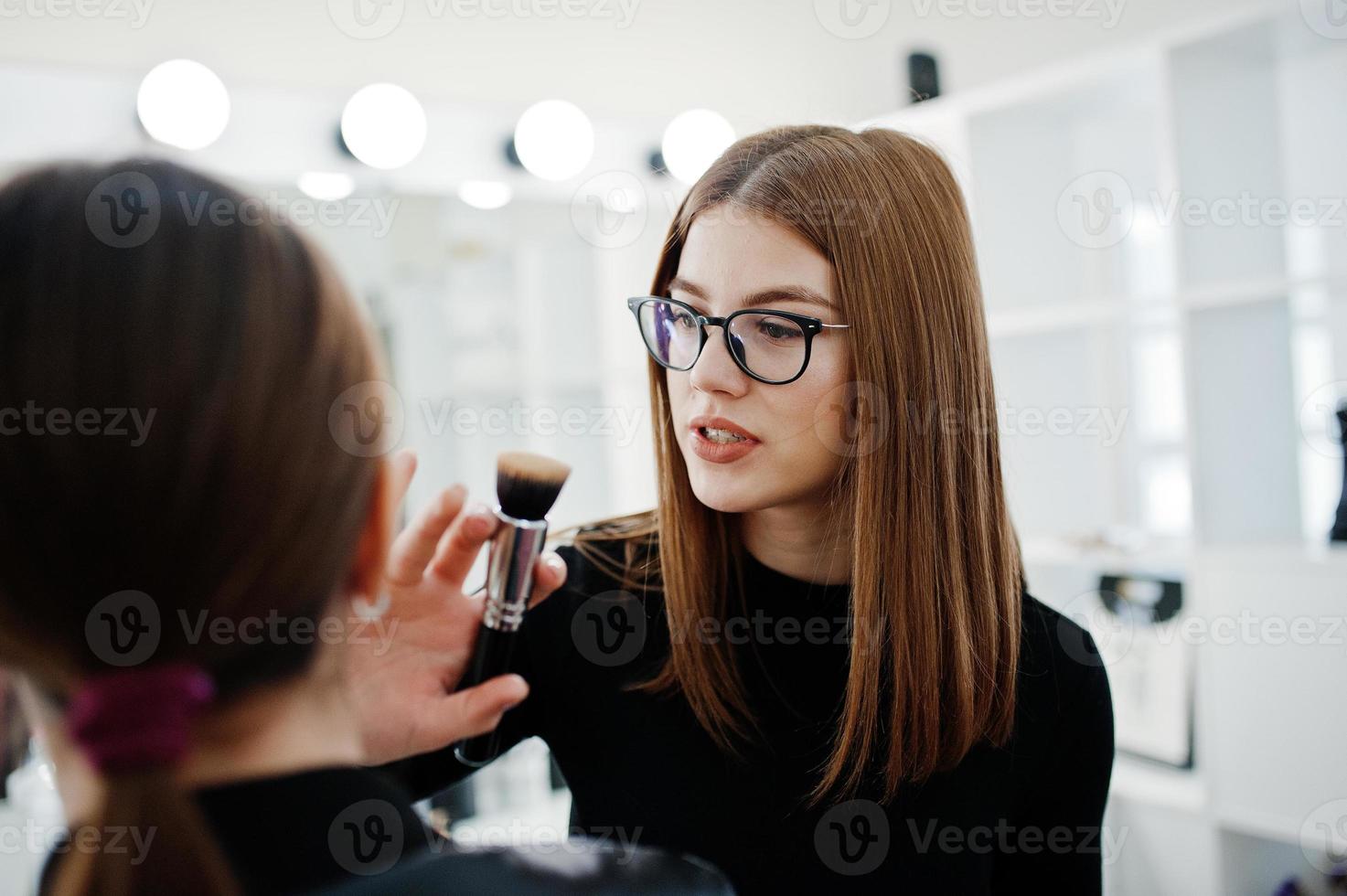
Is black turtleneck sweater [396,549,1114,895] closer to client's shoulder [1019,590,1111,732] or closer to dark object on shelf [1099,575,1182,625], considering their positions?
client's shoulder [1019,590,1111,732]

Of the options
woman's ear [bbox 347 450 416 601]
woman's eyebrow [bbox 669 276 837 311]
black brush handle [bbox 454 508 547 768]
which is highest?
woman's eyebrow [bbox 669 276 837 311]

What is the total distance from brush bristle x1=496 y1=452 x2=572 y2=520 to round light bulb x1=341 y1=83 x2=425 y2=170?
103 centimetres

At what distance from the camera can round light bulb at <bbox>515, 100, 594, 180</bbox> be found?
164cm

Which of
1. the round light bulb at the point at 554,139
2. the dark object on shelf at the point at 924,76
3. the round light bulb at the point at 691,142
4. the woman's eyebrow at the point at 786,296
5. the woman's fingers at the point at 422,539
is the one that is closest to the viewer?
the woman's fingers at the point at 422,539

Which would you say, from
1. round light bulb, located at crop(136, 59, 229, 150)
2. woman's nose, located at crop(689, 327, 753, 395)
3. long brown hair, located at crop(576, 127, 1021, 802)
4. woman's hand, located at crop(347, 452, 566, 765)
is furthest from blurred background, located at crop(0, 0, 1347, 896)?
woman's hand, located at crop(347, 452, 566, 765)

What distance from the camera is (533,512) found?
2.06 feet

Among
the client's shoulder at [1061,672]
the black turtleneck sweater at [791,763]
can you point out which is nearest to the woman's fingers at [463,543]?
the black turtleneck sweater at [791,763]

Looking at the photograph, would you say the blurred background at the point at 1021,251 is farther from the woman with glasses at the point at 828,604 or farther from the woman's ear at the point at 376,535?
the woman's ear at the point at 376,535

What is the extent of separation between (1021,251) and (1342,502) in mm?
623

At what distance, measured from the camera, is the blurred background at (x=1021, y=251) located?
1.28 m

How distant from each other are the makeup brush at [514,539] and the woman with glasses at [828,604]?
136 mm

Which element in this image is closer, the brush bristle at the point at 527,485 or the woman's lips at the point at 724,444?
the brush bristle at the point at 527,485

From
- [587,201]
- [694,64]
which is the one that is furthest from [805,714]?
[694,64]

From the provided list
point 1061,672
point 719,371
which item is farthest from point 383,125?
point 1061,672
